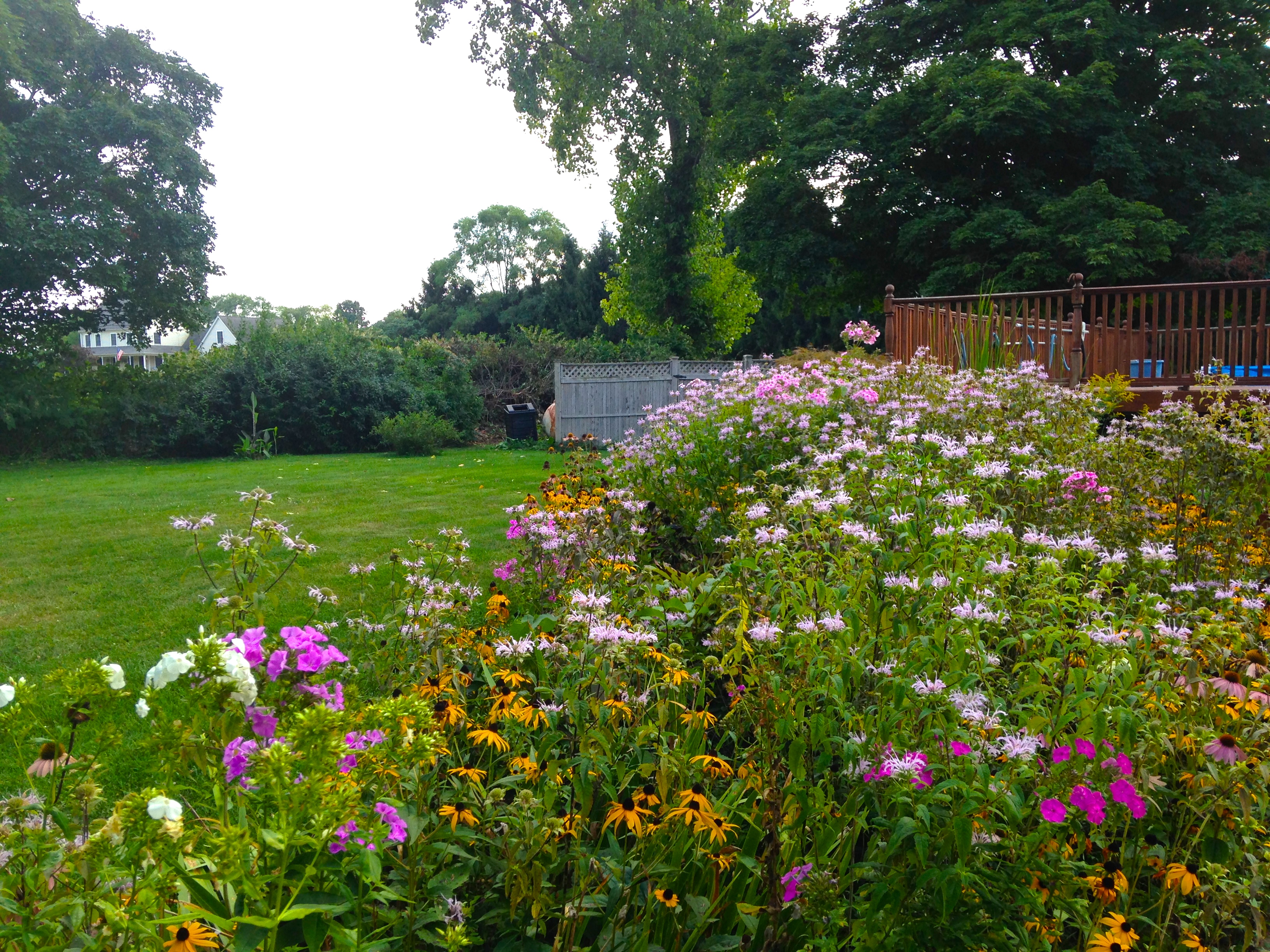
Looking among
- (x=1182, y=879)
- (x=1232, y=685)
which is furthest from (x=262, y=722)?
(x=1232, y=685)

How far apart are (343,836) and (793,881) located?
2.73 feet

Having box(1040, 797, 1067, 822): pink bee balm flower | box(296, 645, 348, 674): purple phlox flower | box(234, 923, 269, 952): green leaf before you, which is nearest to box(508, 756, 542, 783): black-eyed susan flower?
box(296, 645, 348, 674): purple phlox flower

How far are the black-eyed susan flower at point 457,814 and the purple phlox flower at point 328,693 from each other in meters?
0.27

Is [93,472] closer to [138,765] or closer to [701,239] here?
[138,765]

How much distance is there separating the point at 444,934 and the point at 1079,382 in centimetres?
738

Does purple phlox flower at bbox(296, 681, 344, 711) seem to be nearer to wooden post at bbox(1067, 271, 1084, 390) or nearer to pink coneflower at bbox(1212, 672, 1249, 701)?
pink coneflower at bbox(1212, 672, 1249, 701)

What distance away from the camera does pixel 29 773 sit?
1138 mm

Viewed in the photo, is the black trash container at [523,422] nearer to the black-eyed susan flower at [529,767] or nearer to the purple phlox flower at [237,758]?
the black-eyed susan flower at [529,767]

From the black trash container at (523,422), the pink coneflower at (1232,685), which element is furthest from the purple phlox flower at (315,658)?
the black trash container at (523,422)

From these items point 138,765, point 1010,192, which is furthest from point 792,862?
point 1010,192

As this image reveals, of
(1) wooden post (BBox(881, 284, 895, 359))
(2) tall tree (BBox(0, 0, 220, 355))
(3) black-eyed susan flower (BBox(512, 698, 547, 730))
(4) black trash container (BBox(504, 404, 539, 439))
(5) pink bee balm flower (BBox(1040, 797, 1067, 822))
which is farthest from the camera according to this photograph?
(4) black trash container (BBox(504, 404, 539, 439))

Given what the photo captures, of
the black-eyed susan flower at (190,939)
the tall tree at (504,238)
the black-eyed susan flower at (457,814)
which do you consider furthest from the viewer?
the tall tree at (504,238)

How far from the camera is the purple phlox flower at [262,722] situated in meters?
1.22

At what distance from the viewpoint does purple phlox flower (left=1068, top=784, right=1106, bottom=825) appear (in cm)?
138
